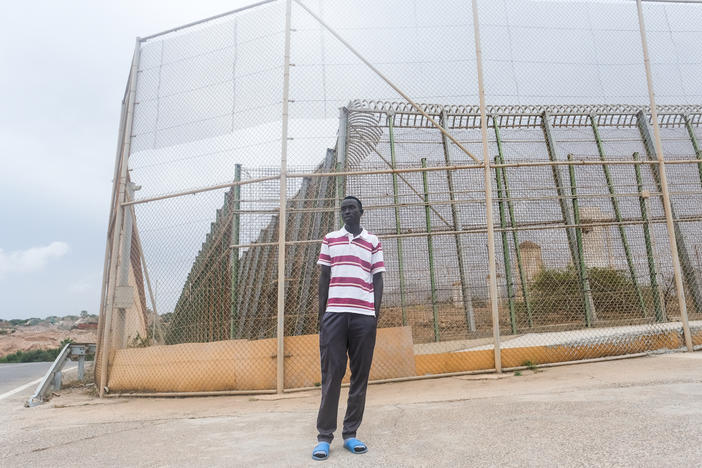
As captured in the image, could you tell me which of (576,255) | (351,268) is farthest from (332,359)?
(576,255)

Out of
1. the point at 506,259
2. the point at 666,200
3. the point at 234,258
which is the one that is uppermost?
the point at 666,200

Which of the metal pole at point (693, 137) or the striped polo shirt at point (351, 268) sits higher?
the metal pole at point (693, 137)

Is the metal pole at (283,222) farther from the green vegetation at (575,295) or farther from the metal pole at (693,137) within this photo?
the metal pole at (693,137)

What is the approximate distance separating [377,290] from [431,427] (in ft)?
3.07

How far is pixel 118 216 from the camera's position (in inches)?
215

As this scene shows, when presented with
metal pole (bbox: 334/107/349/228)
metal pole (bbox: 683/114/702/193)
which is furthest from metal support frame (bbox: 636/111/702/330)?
metal pole (bbox: 334/107/349/228)

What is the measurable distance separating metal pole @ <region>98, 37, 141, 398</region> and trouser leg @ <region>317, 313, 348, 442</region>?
3802 millimetres

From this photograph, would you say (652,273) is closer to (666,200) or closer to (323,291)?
(666,200)

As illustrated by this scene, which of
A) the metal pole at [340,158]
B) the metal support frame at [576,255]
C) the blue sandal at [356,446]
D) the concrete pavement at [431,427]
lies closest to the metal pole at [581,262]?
the metal support frame at [576,255]

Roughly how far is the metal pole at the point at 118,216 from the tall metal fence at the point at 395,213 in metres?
0.03

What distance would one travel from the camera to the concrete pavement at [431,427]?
2092mm

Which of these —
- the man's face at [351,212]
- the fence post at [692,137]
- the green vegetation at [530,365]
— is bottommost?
the green vegetation at [530,365]

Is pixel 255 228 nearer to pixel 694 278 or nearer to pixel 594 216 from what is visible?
pixel 594 216

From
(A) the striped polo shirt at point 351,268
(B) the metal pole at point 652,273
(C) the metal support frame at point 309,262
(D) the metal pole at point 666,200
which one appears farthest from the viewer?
(B) the metal pole at point 652,273
